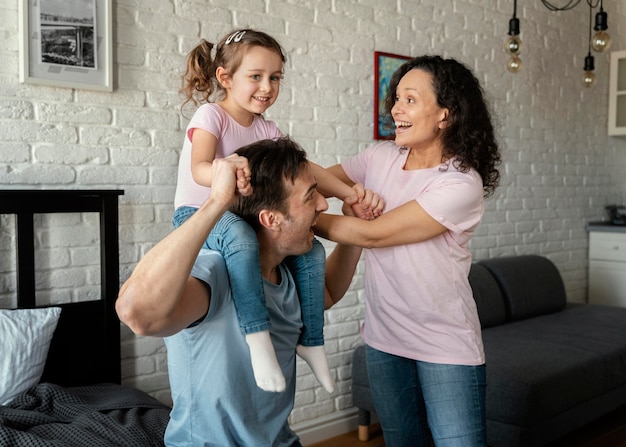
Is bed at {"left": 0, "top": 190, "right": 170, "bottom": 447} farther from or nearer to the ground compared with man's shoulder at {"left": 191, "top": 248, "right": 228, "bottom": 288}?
nearer to the ground

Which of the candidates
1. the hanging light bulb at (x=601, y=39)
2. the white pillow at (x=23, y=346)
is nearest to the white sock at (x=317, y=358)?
the white pillow at (x=23, y=346)

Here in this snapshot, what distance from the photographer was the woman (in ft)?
5.49

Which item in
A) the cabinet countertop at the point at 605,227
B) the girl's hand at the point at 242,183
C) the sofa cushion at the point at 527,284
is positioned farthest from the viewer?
the cabinet countertop at the point at 605,227

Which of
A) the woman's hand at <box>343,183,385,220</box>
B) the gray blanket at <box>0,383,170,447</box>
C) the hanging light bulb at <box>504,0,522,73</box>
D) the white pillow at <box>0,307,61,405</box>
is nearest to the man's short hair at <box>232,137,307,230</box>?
the woman's hand at <box>343,183,385,220</box>

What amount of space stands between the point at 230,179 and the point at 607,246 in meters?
4.15

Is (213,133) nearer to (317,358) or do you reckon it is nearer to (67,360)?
(317,358)

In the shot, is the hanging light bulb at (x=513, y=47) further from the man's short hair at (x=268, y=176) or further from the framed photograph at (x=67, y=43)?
the man's short hair at (x=268, y=176)

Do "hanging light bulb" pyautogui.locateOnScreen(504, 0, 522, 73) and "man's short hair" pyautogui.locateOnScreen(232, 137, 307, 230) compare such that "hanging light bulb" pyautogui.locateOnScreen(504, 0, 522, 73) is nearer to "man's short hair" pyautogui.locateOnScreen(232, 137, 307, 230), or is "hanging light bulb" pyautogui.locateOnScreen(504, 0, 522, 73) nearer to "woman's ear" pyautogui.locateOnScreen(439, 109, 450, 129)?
"woman's ear" pyautogui.locateOnScreen(439, 109, 450, 129)

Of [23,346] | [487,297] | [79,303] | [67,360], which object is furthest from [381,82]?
[23,346]

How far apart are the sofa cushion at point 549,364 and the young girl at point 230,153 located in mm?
1377

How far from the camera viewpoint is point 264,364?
1262 mm

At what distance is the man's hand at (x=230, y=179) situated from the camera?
Result: 3.92 feet

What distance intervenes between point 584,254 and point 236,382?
4.11 m

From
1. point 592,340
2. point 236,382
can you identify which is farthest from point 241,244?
point 592,340
